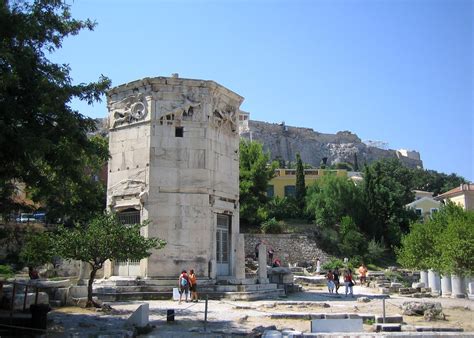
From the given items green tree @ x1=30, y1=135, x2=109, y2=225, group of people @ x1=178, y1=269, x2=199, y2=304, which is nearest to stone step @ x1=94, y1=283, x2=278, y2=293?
group of people @ x1=178, y1=269, x2=199, y2=304

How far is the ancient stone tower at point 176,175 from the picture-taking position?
19969mm

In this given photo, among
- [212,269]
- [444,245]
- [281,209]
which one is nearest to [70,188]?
[212,269]

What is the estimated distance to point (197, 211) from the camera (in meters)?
20.3

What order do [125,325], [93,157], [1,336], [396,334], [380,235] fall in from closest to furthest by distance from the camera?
[1,336] → [396,334] → [125,325] → [93,157] → [380,235]

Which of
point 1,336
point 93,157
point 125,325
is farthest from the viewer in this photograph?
point 93,157

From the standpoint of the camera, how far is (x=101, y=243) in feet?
49.9

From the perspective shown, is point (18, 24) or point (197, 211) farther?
point (197, 211)

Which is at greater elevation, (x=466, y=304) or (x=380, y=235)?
(x=380, y=235)

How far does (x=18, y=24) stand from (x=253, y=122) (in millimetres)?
93687

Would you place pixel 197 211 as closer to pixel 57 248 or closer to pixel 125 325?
pixel 57 248

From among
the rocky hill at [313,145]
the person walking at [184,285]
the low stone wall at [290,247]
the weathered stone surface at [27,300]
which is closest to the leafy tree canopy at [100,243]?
the weathered stone surface at [27,300]

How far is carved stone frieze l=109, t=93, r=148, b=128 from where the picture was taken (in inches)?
836

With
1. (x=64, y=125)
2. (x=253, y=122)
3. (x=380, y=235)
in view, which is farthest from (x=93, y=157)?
(x=253, y=122)

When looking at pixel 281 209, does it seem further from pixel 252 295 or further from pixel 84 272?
pixel 84 272
